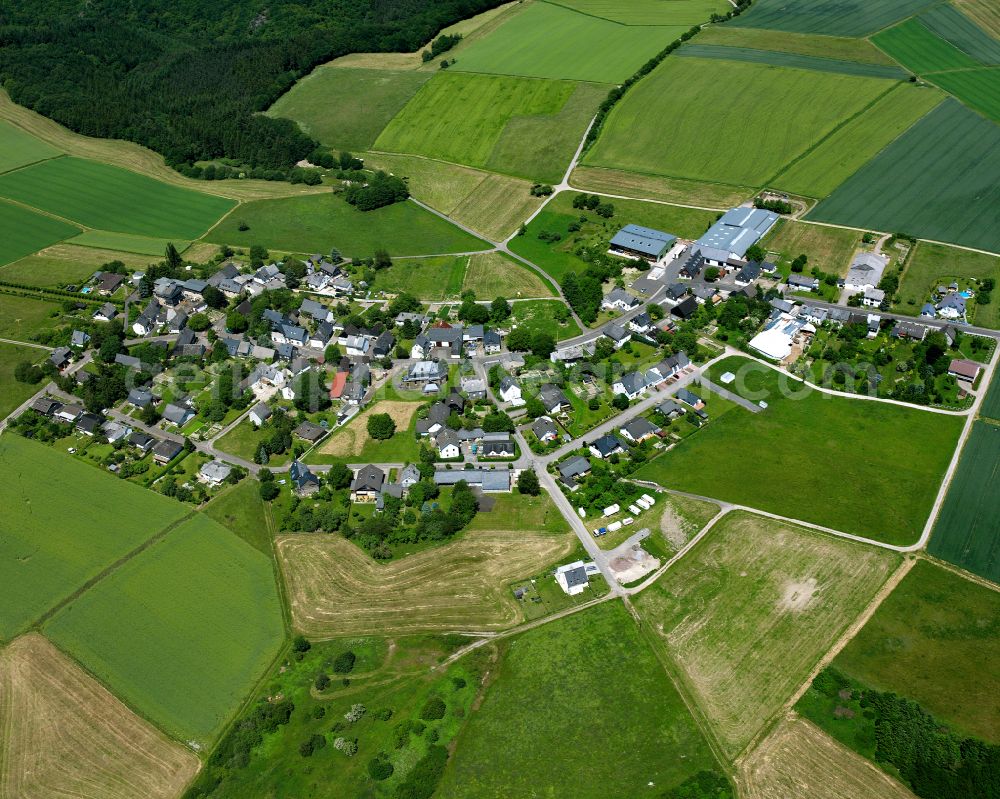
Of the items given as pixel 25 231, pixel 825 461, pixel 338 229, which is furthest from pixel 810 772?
pixel 25 231

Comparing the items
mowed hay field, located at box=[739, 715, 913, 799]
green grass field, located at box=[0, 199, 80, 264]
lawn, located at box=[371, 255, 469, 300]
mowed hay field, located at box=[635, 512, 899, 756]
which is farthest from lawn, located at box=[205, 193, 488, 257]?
mowed hay field, located at box=[739, 715, 913, 799]

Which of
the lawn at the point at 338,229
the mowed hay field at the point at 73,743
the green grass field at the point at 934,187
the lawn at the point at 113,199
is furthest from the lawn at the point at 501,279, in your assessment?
the mowed hay field at the point at 73,743

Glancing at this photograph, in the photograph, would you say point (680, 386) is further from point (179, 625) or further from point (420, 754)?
point (179, 625)

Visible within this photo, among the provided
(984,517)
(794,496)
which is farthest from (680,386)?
(984,517)

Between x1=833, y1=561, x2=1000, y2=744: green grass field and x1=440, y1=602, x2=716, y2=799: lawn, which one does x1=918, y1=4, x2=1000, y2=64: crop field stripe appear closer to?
x1=833, y1=561, x2=1000, y2=744: green grass field

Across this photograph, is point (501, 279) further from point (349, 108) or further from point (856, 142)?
point (349, 108)

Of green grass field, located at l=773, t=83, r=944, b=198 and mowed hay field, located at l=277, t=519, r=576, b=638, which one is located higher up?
green grass field, located at l=773, t=83, r=944, b=198
